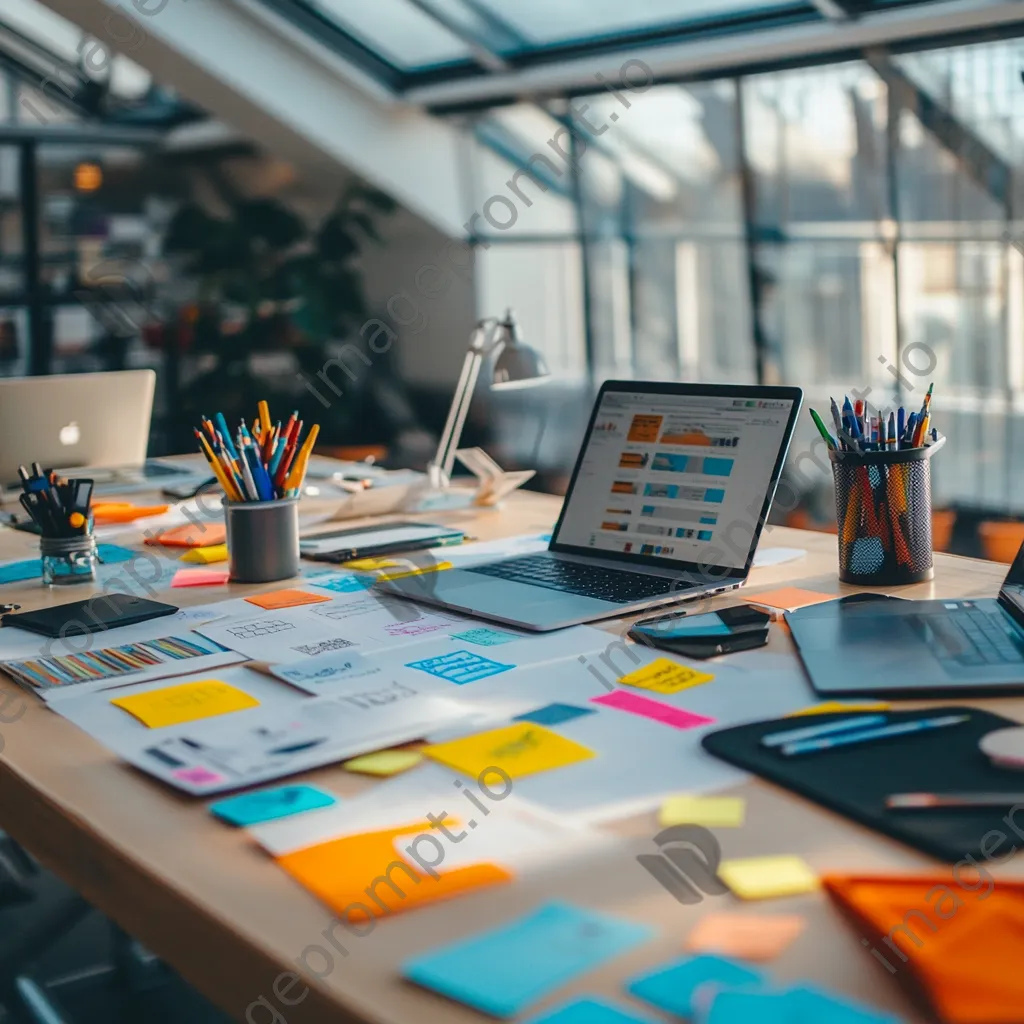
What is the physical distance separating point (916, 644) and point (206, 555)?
1.15 meters

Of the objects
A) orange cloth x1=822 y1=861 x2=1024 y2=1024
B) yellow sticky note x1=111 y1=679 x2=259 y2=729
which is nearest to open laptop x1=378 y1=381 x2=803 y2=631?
yellow sticky note x1=111 y1=679 x2=259 y2=729

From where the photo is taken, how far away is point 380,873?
86 centimetres

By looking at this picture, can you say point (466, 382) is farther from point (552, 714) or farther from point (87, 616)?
point (552, 714)

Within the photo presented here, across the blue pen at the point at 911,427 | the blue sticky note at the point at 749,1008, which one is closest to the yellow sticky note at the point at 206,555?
the blue pen at the point at 911,427

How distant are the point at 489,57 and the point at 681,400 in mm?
3370

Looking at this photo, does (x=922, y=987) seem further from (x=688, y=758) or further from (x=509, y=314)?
(x=509, y=314)

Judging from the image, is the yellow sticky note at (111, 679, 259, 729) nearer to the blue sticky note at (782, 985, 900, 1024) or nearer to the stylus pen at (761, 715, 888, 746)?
the stylus pen at (761, 715, 888, 746)

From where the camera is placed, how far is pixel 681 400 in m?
1.74

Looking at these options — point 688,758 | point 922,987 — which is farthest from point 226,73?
point 922,987

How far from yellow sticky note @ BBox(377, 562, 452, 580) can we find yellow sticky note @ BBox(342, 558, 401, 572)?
0.15 feet

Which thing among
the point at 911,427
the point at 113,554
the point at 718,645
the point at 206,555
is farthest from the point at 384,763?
the point at 113,554

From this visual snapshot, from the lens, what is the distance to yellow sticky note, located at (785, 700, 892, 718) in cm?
110

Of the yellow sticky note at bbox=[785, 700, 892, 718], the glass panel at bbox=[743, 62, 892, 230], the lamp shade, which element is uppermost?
the glass panel at bbox=[743, 62, 892, 230]

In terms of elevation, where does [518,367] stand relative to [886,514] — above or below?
above
